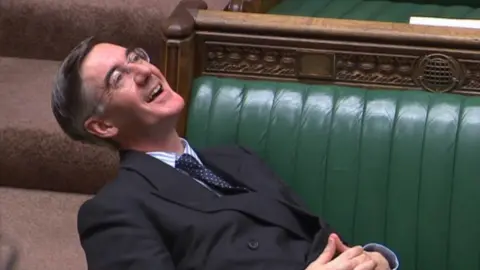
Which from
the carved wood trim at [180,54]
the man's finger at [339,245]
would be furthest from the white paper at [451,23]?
the man's finger at [339,245]

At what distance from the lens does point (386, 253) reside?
1.93m

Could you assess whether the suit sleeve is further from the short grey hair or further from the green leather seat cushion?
the green leather seat cushion

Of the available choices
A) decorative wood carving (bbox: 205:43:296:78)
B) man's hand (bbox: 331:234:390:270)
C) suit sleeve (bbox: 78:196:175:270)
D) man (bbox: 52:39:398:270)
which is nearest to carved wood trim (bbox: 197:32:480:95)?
decorative wood carving (bbox: 205:43:296:78)

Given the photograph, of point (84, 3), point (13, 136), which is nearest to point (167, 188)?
point (13, 136)

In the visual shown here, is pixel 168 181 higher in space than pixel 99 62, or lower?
lower

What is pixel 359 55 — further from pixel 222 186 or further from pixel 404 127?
pixel 222 186

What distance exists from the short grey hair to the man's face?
0.01 metres

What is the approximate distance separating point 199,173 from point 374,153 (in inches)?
15.6

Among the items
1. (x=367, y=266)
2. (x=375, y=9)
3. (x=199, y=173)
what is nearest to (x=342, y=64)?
(x=199, y=173)

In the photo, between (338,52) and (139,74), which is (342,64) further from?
(139,74)

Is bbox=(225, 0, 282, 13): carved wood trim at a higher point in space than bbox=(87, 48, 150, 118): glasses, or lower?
lower

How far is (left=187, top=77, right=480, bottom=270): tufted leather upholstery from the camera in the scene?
2053 mm

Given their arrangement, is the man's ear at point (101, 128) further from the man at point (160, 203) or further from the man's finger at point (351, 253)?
the man's finger at point (351, 253)

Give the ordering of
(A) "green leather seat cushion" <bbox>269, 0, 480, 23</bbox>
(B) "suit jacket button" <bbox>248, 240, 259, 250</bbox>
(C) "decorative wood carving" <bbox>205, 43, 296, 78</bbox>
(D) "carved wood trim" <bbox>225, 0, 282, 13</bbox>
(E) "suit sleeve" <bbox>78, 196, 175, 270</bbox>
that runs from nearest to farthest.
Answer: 1. (E) "suit sleeve" <bbox>78, 196, 175, 270</bbox>
2. (B) "suit jacket button" <bbox>248, 240, 259, 250</bbox>
3. (C) "decorative wood carving" <bbox>205, 43, 296, 78</bbox>
4. (D) "carved wood trim" <bbox>225, 0, 282, 13</bbox>
5. (A) "green leather seat cushion" <bbox>269, 0, 480, 23</bbox>
